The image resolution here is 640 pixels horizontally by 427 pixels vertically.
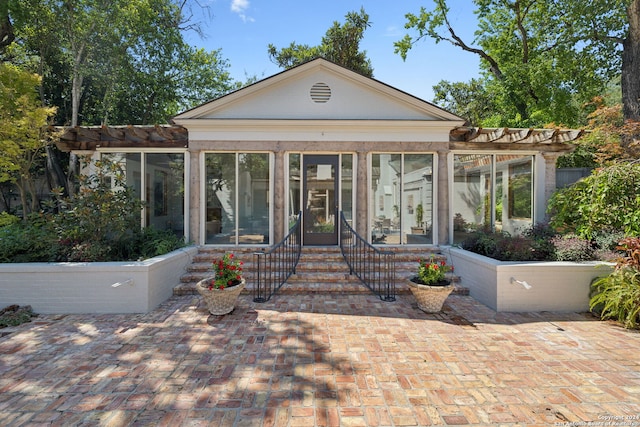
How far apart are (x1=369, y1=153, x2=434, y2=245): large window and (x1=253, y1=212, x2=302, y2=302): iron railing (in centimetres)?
223

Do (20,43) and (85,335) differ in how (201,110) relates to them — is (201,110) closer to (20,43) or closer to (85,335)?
(85,335)

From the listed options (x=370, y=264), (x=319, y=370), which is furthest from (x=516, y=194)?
(x=319, y=370)

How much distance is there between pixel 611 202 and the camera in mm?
5953

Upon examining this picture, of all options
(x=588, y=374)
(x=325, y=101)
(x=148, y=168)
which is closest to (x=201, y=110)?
(x=148, y=168)

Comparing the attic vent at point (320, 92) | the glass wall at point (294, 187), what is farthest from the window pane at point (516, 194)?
the glass wall at point (294, 187)

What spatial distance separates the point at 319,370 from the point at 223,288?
2278 millimetres

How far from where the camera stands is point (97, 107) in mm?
14070

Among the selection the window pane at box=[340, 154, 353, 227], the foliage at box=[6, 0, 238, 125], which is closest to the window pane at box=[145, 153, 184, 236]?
the window pane at box=[340, 154, 353, 227]

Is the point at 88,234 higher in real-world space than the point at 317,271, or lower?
higher

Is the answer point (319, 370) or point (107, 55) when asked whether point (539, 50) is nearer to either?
point (319, 370)

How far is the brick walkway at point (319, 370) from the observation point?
264 centimetres

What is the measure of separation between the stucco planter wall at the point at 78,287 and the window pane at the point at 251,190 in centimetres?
310

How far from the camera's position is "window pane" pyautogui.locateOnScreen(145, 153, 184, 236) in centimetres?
814

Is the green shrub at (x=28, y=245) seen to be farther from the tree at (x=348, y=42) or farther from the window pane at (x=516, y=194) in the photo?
the tree at (x=348, y=42)
